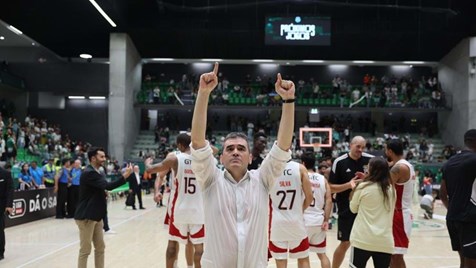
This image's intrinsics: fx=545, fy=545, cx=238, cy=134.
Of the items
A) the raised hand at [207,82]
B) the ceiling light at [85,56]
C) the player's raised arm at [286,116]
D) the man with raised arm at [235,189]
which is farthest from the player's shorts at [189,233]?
the ceiling light at [85,56]

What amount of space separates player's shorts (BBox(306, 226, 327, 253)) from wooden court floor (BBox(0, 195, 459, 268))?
187cm

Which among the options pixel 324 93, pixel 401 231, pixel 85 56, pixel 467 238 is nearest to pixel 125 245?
pixel 401 231

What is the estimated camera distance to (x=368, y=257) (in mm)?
5574

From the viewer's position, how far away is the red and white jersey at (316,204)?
24.1ft

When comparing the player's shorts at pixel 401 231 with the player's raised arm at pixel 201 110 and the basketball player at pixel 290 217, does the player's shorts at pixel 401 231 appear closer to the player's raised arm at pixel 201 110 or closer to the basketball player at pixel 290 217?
the basketball player at pixel 290 217

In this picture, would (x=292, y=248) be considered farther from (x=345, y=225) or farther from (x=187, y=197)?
(x=187, y=197)

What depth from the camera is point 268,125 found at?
39125 mm

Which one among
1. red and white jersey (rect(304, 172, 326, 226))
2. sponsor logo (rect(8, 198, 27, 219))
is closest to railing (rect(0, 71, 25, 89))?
sponsor logo (rect(8, 198, 27, 219))

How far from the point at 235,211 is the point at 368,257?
2.50m

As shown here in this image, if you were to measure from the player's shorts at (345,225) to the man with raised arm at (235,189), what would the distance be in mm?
3739

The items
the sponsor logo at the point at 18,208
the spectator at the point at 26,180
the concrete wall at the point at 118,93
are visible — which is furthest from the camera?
the concrete wall at the point at 118,93

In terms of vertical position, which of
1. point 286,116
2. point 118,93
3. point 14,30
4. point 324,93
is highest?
point 14,30

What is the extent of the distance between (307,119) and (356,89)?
4095mm

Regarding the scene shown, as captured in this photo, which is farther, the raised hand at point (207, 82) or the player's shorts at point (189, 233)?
the player's shorts at point (189, 233)
